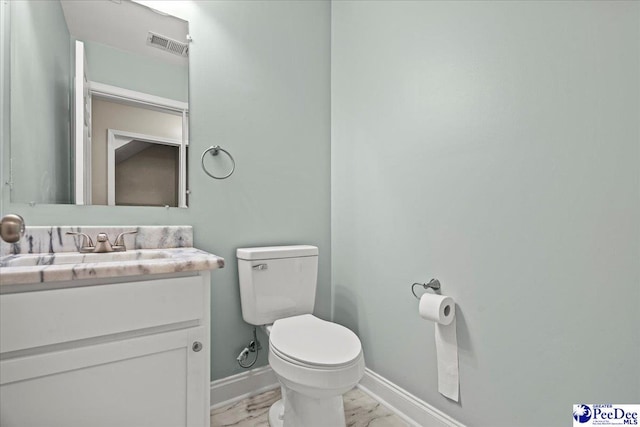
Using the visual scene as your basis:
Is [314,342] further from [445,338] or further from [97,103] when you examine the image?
[97,103]

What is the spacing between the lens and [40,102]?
1.25 metres

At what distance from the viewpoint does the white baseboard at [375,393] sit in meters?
1.41

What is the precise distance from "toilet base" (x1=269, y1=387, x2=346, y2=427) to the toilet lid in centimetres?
20

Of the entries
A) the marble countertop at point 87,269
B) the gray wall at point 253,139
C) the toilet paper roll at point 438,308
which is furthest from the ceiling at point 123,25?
the toilet paper roll at point 438,308

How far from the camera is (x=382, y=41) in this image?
1695 millimetres

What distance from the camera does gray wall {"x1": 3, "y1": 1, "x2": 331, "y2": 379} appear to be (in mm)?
1568

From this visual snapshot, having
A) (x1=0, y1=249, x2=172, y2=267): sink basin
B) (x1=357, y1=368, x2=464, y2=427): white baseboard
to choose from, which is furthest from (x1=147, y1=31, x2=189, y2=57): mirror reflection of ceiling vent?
(x1=357, y1=368, x2=464, y2=427): white baseboard

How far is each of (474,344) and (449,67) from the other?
46.2 inches

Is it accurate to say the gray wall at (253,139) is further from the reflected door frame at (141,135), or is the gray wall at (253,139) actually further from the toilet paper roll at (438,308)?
the toilet paper roll at (438,308)

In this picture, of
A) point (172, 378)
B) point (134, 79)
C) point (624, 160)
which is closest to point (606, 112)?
point (624, 160)

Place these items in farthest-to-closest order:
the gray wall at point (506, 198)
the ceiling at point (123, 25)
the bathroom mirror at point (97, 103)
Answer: the ceiling at point (123, 25), the bathroom mirror at point (97, 103), the gray wall at point (506, 198)

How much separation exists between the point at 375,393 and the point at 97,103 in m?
1.98

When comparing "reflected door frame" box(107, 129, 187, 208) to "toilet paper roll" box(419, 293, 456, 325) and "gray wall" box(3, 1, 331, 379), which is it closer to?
"gray wall" box(3, 1, 331, 379)

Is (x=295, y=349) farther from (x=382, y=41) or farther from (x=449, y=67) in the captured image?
(x=382, y=41)
